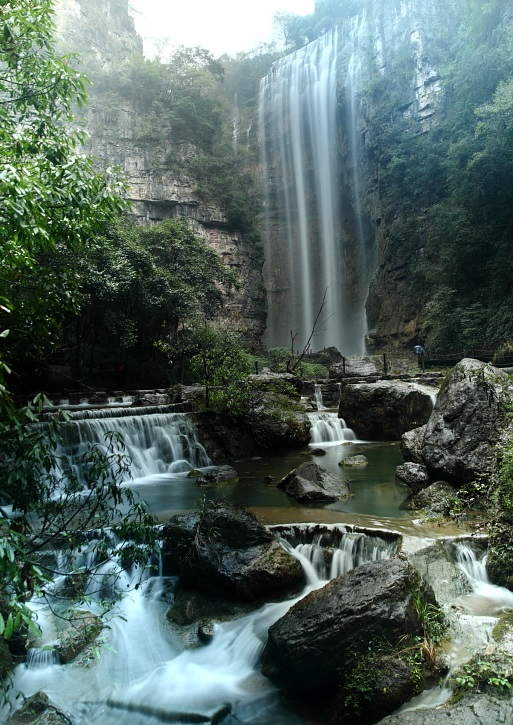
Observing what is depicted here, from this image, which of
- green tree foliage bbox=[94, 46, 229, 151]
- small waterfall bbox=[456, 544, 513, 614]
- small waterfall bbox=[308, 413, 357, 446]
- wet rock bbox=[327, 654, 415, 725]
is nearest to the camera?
wet rock bbox=[327, 654, 415, 725]

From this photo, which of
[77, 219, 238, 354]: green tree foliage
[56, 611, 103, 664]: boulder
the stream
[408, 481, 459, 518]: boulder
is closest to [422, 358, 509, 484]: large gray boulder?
[408, 481, 459, 518]: boulder

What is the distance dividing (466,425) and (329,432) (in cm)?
709

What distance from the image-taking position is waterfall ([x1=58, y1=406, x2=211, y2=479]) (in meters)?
11.1

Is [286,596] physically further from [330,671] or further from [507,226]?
[507,226]

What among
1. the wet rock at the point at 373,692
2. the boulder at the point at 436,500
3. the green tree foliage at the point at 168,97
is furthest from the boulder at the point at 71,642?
the green tree foliage at the point at 168,97

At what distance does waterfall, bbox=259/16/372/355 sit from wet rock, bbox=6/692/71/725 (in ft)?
103

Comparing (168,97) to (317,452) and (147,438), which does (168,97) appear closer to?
(147,438)

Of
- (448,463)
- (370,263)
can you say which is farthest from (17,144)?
(370,263)

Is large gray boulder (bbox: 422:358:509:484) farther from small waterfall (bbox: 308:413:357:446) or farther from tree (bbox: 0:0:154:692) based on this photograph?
small waterfall (bbox: 308:413:357:446)

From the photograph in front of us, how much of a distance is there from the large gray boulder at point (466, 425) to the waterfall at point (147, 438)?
621cm

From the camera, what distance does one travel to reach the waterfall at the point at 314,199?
3509cm

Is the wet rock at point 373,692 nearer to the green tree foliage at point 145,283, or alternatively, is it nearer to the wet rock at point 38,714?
the wet rock at point 38,714

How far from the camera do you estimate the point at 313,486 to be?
8.14m

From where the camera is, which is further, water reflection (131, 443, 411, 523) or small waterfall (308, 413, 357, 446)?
small waterfall (308, 413, 357, 446)
